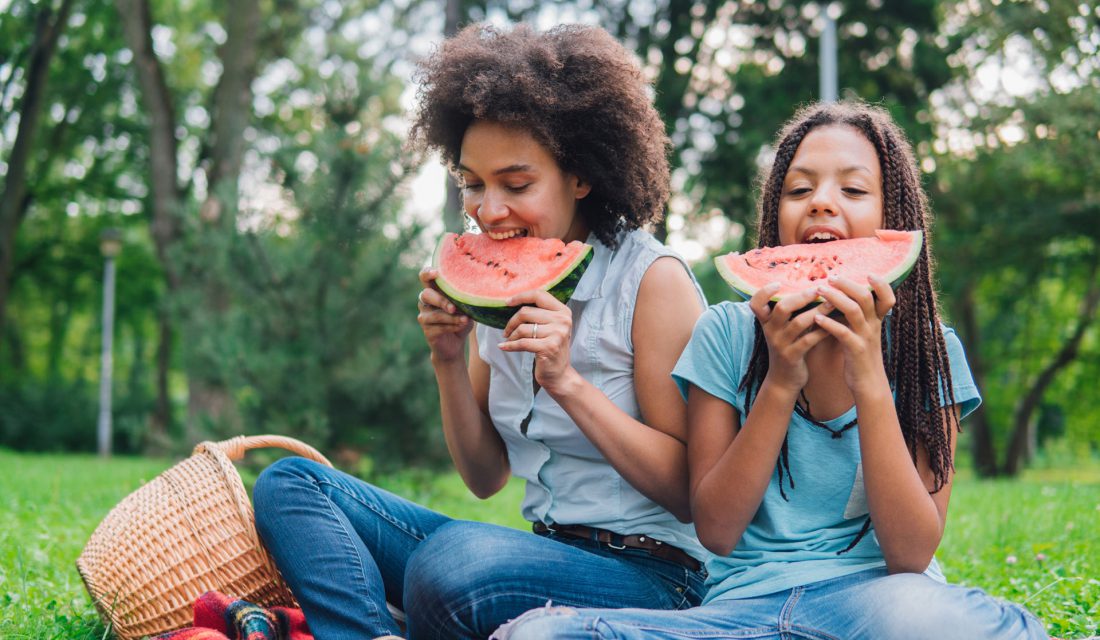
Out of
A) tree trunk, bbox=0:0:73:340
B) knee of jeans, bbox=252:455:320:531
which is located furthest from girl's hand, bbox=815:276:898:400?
tree trunk, bbox=0:0:73:340

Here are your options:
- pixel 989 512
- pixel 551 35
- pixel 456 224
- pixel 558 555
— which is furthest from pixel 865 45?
pixel 558 555

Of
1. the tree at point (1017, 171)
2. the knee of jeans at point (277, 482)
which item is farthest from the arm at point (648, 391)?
the tree at point (1017, 171)

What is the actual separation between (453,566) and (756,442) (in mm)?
816

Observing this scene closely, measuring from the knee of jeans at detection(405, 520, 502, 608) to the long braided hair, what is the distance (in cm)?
78

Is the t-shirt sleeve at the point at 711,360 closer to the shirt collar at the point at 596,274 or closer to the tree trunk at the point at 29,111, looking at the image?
the shirt collar at the point at 596,274

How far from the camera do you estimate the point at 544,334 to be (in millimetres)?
2498

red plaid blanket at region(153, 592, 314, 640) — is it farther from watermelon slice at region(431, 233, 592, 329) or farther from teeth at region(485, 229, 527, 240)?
teeth at region(485, 229, 527, 240)

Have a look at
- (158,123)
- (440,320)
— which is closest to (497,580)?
(440,320)

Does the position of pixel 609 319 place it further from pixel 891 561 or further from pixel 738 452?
pixel 891 561

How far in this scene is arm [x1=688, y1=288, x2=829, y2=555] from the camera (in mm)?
2215

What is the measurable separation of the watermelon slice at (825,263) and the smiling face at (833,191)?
69mm

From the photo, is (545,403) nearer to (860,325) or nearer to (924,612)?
(860,325)

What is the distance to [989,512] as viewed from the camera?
245 inches

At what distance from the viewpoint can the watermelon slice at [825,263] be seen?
232 centimetres
